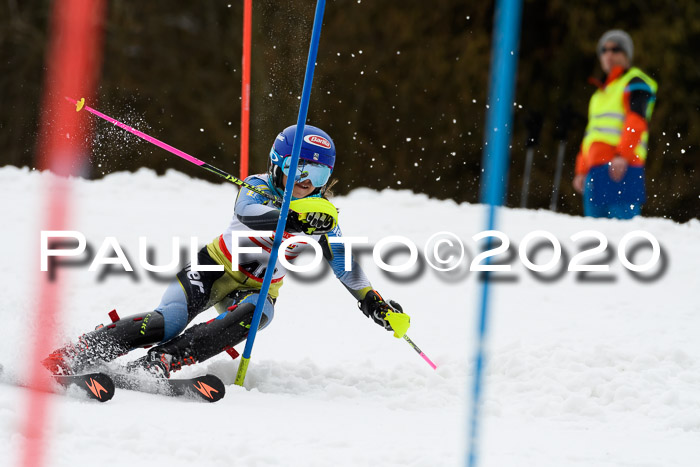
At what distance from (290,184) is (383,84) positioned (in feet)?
37.8

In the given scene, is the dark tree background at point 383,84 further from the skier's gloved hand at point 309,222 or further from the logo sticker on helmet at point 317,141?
the skier's gloved hand at point 309,222

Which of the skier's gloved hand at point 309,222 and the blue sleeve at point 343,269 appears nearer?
the skier's gloved hand at point 309,222

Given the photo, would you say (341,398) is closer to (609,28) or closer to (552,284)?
(552,284)

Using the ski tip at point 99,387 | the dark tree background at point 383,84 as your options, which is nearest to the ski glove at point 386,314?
the ski tip at point 99,387

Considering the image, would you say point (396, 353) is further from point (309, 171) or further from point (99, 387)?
point (99, 387)

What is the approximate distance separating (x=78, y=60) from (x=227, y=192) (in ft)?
16.7

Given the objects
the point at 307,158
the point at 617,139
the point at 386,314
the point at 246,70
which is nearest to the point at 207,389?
the point at 386,314

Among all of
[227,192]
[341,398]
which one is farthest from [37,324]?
[227,192]

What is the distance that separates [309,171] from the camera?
3723 millimetres

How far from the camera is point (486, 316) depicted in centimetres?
232

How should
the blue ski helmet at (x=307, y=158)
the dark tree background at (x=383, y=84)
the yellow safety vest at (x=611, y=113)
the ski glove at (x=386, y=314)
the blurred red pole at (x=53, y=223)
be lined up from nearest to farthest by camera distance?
the blurred red pole at (x=53, y=223) < the blue ski helmet at (x=307, y=158) < the ski glove at (x=386, y=314) < the yellow safety vest at (x=611, y=113) < the dark tree background at (x=383, y=84)

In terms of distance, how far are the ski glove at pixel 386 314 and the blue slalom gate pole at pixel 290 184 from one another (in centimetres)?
50

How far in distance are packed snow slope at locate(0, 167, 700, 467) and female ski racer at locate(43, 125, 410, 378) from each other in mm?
264

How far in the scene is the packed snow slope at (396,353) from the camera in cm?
278
